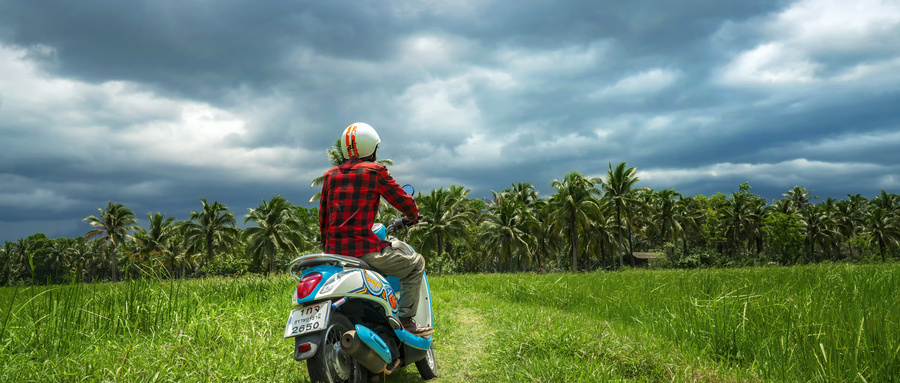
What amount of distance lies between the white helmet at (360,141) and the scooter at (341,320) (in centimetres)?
84

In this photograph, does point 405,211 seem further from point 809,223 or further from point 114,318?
point 809,223

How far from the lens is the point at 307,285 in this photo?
294 centimetres

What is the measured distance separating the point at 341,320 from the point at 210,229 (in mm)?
55285

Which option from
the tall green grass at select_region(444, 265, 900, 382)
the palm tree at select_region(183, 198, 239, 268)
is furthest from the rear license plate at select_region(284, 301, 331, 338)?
the palm tree at select_region(183, 198, 239, 268)

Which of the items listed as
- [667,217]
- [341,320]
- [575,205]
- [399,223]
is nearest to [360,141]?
[399,223]

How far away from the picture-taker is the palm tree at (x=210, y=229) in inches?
2053

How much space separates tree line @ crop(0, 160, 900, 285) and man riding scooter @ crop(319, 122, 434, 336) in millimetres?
28925

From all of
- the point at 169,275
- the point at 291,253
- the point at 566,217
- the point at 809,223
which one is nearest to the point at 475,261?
the point at 566,217

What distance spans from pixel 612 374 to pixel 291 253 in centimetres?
5049

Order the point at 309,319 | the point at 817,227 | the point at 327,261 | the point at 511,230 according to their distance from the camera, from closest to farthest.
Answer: the point at 309,319, the point at 327,261, the point at 511,230, the point at 817,227

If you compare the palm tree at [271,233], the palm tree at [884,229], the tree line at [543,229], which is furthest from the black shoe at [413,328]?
the palm tree at [884,229]

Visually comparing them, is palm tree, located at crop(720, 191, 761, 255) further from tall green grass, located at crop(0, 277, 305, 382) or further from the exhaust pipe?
the exhaust pipe

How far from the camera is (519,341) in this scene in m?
4.34

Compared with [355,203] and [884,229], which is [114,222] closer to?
[355,203]
